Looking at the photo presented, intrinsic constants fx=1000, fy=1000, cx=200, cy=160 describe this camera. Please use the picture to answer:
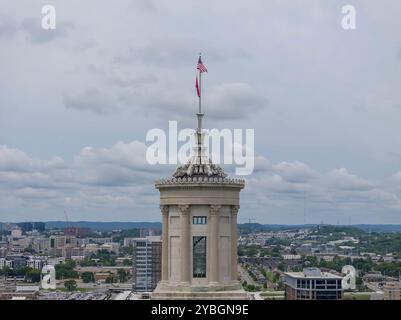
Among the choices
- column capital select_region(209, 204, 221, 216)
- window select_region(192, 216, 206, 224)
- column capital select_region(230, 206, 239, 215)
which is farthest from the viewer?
column capital select_region(230, 206, 239, 215)

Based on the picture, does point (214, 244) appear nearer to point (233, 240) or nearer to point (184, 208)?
point (233, 240)

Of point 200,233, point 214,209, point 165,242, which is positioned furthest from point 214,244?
point 165,242

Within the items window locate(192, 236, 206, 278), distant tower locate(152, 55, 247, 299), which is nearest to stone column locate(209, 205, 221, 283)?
distant tower locate(152, 55, 247, 299)

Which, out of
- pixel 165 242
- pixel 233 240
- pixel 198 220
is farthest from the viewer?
pixel 165 242

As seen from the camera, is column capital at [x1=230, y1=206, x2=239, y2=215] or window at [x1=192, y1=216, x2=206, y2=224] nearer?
window at [x1=192, y1=216, x2=206, y2=224]

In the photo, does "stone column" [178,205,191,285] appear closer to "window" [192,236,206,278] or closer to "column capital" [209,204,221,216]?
"window" [192,236,206,278]

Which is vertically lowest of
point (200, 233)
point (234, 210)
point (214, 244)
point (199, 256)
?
point (199, 256)

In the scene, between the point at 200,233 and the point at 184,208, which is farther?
the point at 200,233
